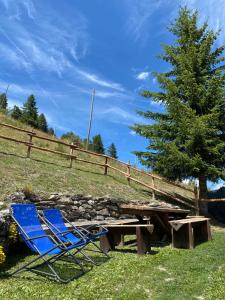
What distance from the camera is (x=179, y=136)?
14.3 m

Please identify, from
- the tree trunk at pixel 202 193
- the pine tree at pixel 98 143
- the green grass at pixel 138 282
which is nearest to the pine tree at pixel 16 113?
the pine tree at pixel 98 143

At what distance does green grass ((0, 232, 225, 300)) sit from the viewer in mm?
3904

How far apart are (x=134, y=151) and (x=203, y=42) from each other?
20.2ft

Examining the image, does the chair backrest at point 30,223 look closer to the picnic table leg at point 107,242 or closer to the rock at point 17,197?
the picnic table leg at point 107,242

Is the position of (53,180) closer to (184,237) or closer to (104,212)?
(104,212)

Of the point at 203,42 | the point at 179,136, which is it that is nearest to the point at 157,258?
the point at 179,136

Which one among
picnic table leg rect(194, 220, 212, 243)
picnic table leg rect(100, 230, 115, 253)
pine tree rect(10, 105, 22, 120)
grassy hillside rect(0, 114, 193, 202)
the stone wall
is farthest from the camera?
pine tree rect(10, 105, 22, 120)

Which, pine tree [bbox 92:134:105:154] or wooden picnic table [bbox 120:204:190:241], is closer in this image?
wooden picnic table [bbox 120:204:190:241]

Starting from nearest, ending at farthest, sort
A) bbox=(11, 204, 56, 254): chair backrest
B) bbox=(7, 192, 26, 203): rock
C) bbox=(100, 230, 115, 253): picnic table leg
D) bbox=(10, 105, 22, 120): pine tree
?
1. bbox=(11, 204, 56, 254): chair backrest
2. bbox=(100, 230, 115, 253): picnic table leg
3. bbox=(7, 192, 26, 203): rock
4. bbox=(10, 105, 22, 120): pine tree

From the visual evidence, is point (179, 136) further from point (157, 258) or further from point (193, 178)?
point (157, 258)

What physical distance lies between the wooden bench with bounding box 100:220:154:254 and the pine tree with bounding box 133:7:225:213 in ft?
23.6

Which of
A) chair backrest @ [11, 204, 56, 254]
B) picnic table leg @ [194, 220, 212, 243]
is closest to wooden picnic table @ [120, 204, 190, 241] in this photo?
picnic table leg @ [194, 220, 212, 243]

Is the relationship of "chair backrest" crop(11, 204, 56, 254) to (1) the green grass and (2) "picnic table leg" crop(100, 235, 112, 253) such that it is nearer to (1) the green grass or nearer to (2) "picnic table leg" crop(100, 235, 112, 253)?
(1) the green grass

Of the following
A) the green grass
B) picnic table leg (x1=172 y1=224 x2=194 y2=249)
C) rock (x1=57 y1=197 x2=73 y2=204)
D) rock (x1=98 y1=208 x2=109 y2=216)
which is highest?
rock (x1=57 y1=197 x2=73 y2=204)
